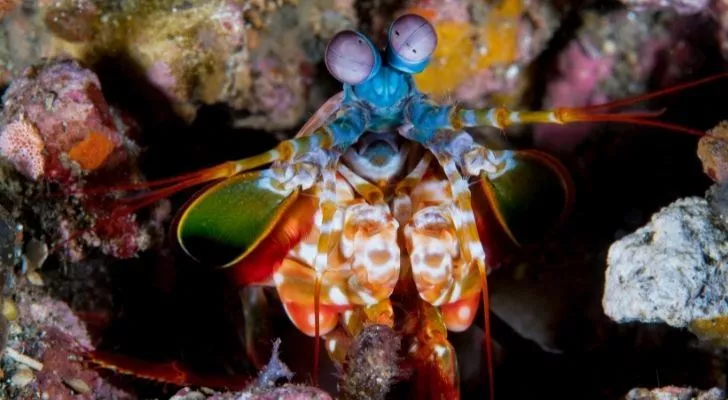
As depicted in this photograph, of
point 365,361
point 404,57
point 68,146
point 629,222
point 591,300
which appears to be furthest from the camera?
point 629,222

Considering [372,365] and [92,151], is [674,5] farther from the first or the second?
[92,151]

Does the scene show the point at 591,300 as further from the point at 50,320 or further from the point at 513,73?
the point at 50,320

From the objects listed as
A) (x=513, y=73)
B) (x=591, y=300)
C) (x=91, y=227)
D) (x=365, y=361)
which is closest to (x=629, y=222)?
(x=591, y=300)

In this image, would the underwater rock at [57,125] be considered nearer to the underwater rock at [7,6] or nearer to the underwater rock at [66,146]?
the underwater rock at [66,146]

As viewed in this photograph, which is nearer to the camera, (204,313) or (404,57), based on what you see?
(404,57)

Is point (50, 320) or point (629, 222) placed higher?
point (50, 320)

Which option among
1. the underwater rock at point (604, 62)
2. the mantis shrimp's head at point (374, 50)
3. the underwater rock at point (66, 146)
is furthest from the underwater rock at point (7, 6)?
the underwater rock at point (604, 62)

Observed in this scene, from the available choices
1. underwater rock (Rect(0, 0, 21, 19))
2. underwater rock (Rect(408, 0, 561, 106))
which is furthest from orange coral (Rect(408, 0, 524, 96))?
underwater rock (Rect(0, 0, 21, 19))
